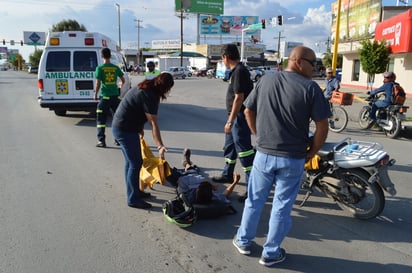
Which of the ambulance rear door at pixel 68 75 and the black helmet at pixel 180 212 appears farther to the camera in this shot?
the ambulance rear door at pixel 68 75

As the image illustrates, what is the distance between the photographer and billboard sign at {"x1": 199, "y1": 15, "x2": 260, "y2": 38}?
80.0m

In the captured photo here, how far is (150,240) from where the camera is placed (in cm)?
352

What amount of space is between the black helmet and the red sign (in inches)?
673

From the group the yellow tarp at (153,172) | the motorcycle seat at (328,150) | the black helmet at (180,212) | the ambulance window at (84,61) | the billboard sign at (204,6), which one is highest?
the billboard sign at (204,6)

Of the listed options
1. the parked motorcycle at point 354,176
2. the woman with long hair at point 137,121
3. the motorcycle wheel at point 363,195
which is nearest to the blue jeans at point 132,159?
the woman with long hair at point 137,121

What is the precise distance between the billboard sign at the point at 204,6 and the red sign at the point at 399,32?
2234 inches

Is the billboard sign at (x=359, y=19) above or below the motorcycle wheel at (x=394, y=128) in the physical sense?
above

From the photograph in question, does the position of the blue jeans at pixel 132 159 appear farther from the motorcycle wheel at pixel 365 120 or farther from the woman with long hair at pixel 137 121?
the motorcycle wheel at pixel 365 120

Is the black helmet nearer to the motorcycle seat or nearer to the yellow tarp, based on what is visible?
the yellow tarp

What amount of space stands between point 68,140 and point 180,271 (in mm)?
5812

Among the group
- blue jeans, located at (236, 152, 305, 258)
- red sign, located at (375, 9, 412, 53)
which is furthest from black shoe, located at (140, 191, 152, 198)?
red sign, located at (375, 9, 412, 53)

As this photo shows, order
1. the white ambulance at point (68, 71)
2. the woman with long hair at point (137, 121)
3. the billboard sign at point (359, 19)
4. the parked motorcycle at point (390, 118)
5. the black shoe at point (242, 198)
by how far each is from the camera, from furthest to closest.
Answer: the billboard sign at point (359, 19)
the white ambulance at point (68, 71)
the parked motorcycle at point (390, 118)
the black shoe at point (242, 198)
the woman with long hair at point (137, 121)

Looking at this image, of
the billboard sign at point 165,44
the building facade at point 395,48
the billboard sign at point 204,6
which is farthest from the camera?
the billboard sign at point 165,44

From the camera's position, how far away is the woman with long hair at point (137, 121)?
388 centimetres
